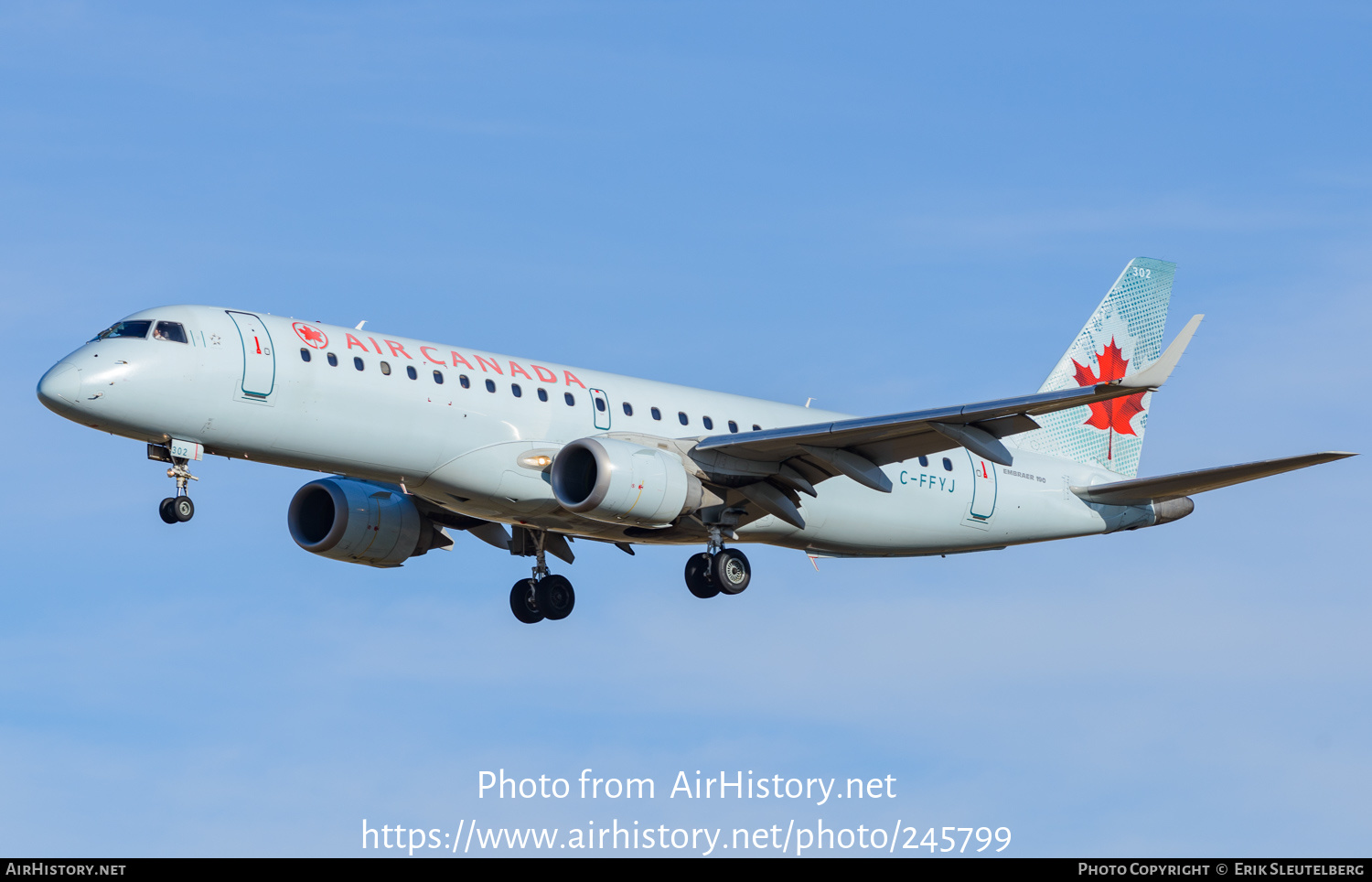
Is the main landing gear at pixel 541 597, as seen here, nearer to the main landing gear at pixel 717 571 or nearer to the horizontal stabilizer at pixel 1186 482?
the main landing gear at pixel 717 571

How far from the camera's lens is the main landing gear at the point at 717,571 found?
36906 mm

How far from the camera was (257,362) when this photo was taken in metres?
33.1

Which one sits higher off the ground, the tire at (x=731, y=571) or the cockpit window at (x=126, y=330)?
the cockpit window at (x=126, y=330)

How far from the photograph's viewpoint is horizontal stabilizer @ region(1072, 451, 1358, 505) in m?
34.8

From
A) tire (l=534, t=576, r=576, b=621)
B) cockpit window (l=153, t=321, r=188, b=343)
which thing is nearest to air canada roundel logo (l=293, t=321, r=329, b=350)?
cockpit window (l=153, t=321, r=188, b=343)

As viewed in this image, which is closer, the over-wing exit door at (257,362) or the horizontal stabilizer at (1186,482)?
the over-wing exit door at (257,362)

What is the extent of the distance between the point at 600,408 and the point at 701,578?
3998 mm

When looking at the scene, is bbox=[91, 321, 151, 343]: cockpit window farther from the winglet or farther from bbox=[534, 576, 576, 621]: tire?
the winglet

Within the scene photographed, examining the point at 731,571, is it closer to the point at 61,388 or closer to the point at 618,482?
the point at 618,482

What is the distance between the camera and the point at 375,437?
111 ft

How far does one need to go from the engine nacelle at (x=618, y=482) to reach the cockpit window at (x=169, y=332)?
726cm

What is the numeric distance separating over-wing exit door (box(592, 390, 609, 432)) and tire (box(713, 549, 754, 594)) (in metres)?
3.51

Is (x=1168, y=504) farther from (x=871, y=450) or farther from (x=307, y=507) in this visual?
(x=307, y=507)

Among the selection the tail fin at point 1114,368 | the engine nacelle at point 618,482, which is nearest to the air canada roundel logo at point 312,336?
the engine nacelle at point 618,482
